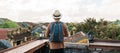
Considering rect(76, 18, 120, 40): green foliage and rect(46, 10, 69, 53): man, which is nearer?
rect(46, 10, 69, 53): man

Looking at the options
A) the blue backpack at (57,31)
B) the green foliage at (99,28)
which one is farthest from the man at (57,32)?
the green foliage at (99,28)

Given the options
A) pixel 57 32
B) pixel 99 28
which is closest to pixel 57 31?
pixel 57 32

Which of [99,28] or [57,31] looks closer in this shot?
[57,31]

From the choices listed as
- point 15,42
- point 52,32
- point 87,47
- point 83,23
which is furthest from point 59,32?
point 15,42

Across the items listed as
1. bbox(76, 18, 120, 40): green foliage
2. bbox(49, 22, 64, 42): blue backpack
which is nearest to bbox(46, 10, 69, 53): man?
bbox(49, 22, 64, 42): blue backpack

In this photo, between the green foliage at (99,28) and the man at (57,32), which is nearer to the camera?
the man at (57,32)

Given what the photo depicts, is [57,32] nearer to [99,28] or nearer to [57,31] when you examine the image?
Answer: [57,31]

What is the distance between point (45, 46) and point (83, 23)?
15790 millimetres

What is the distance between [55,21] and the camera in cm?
427

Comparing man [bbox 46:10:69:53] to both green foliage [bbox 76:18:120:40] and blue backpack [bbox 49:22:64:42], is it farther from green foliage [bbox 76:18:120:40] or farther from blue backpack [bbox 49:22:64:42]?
green foliage [bbox 76:18:120:40]

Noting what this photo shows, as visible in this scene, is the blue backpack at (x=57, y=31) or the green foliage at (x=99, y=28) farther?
the green foliage at (x=99, y=28)

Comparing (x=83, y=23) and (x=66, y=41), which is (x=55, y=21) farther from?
(x=83, y=23)

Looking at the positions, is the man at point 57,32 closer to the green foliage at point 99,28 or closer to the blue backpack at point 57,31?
the blue backpack at point 57,31

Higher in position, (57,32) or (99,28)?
(57,32)
